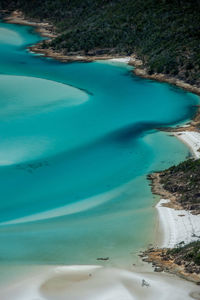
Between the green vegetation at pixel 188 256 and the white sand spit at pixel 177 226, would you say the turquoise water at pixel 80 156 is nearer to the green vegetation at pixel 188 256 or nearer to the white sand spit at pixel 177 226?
the white sand spit at pixel 177 226

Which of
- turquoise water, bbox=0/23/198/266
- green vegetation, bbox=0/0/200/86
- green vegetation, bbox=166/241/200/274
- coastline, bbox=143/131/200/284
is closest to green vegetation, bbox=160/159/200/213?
coastline, bbox=143/131/200/284

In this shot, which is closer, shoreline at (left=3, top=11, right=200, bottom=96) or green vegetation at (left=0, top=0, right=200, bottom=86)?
shoreline at (left=3, top=11, right=200, bottom=96)

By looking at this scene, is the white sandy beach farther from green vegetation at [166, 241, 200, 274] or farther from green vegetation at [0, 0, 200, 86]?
green vegetation at [0, 0, 200, 86]

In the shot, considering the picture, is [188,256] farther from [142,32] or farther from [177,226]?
[142,32]

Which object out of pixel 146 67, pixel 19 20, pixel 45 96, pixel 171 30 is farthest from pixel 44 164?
pixel 19 20

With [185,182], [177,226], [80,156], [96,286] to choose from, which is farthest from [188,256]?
[80,156]

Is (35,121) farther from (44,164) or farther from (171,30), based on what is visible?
(171,30)
